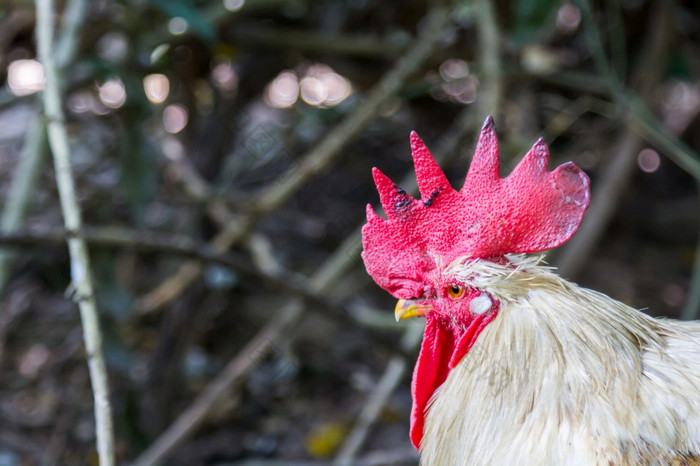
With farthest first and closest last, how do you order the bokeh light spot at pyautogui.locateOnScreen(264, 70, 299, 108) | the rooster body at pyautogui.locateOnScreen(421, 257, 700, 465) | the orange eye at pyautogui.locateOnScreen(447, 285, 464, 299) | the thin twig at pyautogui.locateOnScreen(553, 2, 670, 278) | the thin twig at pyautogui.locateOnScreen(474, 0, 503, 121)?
the bokeh light spot at pyautogui.locateOnScreen(264, 70, 299, 108), the thin twig at pyautogui.locateOnScreen(553, 2, 670, 278), the thin twig at pyautogui.locateOnScreen(474, 0, 503, 121), the orange eye at pyautogui.locateOnScreen(447, 285, 464, 299), the rooster body at pyautogui.locateOnScreen(421, 257, 700, 465)

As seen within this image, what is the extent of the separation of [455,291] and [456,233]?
0.15m

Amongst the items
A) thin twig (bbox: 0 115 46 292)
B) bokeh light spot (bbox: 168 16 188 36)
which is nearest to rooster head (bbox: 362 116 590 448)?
thin twig (bbox: 0 115 46 292)

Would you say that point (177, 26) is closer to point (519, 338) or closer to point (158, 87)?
point (158, 87)

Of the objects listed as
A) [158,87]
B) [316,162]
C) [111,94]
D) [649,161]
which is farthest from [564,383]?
[649,161]

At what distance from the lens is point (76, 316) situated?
410 cm

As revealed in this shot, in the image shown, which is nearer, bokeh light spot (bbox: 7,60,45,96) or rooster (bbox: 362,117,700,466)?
rooster (bbox: 362,117,700,466)

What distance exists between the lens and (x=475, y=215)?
1.78m

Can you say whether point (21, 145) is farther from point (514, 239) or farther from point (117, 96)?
point (514, 239)

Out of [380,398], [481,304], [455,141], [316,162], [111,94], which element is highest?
[111,94]

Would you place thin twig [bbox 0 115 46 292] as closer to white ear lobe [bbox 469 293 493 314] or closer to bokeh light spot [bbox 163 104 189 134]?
bokeh light spot [bbox 163 104 189 134]

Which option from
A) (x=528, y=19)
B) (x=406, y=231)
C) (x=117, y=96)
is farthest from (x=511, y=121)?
(x=406, y=231)

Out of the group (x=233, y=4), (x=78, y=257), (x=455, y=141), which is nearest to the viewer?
(x=78, y=257)

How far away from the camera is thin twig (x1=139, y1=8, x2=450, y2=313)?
11.3 feet

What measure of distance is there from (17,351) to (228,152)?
1.84 m
